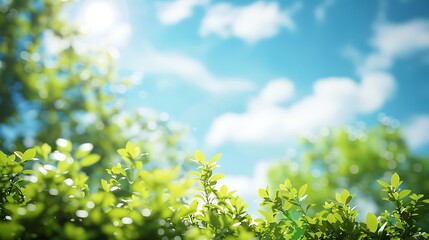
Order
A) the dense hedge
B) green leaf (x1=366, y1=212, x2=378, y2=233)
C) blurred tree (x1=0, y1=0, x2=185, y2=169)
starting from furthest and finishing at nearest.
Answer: blurred tree (x1=0, y1=0, x2=185, y2=169) → green leaf (x1=366, y1=212, x2=378, y2=233) → the dense hedge

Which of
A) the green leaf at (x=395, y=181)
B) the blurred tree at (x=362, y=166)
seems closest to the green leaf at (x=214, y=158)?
the green leaf at (x=395, y=181)

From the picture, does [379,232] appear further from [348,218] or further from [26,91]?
[26,91]

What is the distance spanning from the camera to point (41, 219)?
1780mm

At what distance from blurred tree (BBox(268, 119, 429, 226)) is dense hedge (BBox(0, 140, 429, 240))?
71.2 ft

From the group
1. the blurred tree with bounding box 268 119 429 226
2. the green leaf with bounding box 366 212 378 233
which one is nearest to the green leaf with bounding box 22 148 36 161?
the green leaf with bounding box 366 212 378 233

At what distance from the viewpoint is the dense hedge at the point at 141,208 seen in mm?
1803

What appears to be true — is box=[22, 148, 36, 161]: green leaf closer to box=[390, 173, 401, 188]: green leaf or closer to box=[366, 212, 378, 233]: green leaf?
box=[366, 212, 378, 233]: green leaf

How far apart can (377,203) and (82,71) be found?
70.5 ft

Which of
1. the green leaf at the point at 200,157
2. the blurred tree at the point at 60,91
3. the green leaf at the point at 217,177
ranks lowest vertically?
the green leaf at the point at 217,177

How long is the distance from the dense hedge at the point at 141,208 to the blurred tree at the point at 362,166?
21713 mm

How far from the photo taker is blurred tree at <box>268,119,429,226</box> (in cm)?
2461

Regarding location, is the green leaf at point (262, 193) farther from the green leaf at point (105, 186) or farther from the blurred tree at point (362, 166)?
the blurred tree at point (362, 166)

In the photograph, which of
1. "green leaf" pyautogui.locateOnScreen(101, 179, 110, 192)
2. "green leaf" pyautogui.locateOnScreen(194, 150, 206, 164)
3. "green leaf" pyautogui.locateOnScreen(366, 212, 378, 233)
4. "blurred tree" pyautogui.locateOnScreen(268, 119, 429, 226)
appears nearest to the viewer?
"green leaf" pyautogui.locateOnScreen(101, 179, 110, 192)

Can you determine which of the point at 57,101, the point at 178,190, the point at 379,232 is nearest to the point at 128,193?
the point at 178,190
